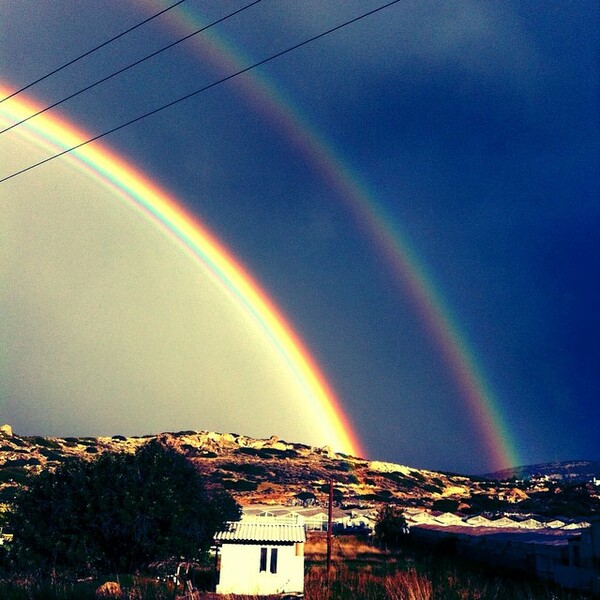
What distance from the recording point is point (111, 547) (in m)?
34.3

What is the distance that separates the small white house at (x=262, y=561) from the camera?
106ft

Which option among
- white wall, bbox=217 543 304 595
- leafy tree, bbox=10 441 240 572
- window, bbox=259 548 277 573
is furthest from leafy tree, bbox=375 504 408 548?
window, bbox=259 548 277 573

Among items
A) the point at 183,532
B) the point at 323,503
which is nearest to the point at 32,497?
the point at 183,532

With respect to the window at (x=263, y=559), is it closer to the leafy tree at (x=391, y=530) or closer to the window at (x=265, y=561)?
the window at (x=265, y=561)

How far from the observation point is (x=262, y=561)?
33.1m

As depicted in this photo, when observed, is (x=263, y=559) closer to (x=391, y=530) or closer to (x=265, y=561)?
(x=265, y=561)

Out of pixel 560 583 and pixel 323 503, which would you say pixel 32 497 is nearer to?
pixel 560 583

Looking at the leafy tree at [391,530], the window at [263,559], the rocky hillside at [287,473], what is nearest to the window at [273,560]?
the window at [263,559]

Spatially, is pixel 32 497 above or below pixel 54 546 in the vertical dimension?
above

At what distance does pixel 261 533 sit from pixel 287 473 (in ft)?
328

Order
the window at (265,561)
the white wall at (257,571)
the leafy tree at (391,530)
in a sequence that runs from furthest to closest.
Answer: the leafy tree at (391,530) → the window at (265,561) → the white wall at (257,571)

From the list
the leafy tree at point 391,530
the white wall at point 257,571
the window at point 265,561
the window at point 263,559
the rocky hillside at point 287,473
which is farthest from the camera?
the rocky hillside at point 287,473

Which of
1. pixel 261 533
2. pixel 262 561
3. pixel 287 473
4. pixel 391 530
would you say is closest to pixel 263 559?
pixel 262 561

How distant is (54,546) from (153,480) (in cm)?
653
